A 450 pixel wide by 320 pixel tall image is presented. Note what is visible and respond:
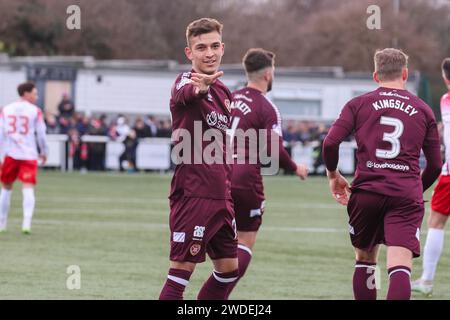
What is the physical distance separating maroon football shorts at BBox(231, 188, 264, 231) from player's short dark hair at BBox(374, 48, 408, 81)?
94.1 inches

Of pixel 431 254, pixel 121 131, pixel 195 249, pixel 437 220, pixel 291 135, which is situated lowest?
pixel 291 135

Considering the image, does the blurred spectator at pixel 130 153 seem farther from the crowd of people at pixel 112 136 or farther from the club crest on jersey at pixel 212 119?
the club crest on jersey at pixel 212 119

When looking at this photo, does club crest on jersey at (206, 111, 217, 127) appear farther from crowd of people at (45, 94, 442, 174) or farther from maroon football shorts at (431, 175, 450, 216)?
crowd of people at (45, 94, 442, 174)

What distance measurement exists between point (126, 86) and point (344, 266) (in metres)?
31.6

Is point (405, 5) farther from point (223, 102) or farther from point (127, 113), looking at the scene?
point (223, 102)

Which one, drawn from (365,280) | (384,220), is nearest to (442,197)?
(365,280)

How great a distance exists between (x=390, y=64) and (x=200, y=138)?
1.66m

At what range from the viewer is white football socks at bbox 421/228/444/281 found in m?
11.2

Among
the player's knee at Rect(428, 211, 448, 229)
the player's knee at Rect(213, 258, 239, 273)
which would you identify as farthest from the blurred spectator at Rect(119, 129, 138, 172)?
the player's knee at Rect(213, 258, 239, 273)

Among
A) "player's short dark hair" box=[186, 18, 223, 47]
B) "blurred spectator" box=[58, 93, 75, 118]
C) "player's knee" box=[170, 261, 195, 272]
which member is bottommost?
"blurred spectator" box=[58, 93, 75, 118]

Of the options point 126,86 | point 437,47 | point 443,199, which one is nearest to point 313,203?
point 443,199

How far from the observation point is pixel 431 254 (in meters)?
11.2

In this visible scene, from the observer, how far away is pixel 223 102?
26.0 feet

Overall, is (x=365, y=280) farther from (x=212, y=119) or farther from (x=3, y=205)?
(x=3, y=205)
